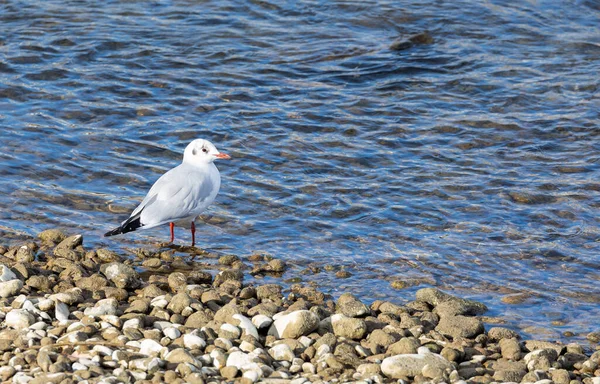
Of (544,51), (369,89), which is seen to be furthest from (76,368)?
(544,51)

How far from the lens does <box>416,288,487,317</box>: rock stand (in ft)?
22.4

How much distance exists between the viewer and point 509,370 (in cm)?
568

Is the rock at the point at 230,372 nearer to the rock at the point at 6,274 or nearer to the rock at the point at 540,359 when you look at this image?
the rock at the point at 540,359

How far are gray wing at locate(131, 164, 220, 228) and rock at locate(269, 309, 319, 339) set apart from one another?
2274mm

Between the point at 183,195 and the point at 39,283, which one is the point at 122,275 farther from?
the point at 183,195

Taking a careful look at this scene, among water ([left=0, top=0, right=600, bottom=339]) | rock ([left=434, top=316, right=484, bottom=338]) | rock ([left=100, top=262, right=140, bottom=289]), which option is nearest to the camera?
rock ([left=434, top=316, right=484, bottom=338])

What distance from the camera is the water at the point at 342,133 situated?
8211 millimetres

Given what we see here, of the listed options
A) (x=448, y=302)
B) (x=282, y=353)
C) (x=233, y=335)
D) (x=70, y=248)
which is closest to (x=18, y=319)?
(x=233, y=335)

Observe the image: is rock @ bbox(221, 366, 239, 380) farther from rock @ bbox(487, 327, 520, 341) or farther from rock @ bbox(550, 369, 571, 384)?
rock @ bbox(487, 327, 520, 341)

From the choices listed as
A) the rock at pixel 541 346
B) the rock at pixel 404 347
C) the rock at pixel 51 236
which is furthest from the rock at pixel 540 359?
the rock at pixel 51 236

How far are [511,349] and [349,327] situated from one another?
3.31 feet

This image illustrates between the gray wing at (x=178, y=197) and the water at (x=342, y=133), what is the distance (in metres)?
0.42

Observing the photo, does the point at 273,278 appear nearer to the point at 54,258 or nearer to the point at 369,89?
the point at 54,258

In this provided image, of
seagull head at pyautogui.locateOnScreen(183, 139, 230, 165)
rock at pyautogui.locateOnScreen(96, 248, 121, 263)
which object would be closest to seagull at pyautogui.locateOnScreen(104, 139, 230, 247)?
seagull head at pyautogui.locateOnScreen(183, 139, 230, 165)
